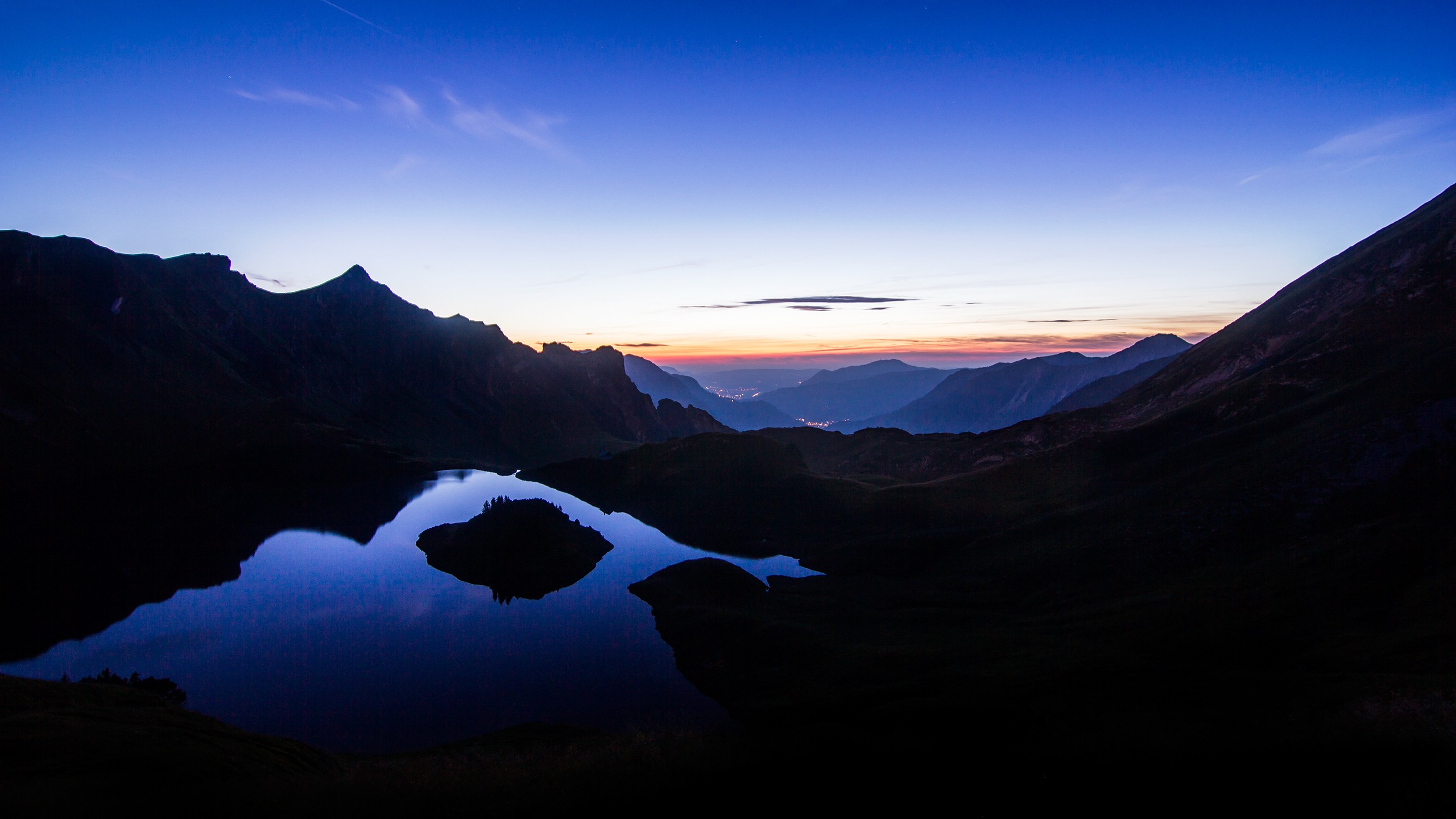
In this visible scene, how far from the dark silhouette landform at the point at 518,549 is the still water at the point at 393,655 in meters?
3.14

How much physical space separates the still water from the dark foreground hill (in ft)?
24.0

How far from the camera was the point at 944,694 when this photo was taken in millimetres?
44656

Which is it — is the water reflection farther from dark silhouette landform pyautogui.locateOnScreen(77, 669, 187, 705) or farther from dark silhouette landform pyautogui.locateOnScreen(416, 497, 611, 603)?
dark silhouette landform pyautogui.locateOnScreen(416, 497, 611, 603)

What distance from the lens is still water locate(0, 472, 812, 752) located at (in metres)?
53.1

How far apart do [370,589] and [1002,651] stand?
8304 cm

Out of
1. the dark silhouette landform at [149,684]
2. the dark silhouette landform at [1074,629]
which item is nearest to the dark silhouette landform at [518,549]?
the dark silhouette landform at [1074,629]

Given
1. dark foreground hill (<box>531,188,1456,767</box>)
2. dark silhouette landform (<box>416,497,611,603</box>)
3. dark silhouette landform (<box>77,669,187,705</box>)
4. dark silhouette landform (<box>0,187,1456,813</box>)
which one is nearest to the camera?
dark silhouette landform (<box>0,187,1456,813</box>)

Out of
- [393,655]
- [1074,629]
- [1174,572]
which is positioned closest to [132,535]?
[393,655]

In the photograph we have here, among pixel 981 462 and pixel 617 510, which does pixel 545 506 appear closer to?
pixel 617 510

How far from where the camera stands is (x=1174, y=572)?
68750mm

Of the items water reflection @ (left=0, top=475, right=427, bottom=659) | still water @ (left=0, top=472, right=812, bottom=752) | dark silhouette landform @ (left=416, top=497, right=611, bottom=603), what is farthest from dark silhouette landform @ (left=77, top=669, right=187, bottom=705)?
dark silhouette landform @ (left=416, top=497, right=611, bottom=603)

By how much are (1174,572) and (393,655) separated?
82789 millimetres

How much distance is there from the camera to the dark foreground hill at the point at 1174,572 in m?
37.0

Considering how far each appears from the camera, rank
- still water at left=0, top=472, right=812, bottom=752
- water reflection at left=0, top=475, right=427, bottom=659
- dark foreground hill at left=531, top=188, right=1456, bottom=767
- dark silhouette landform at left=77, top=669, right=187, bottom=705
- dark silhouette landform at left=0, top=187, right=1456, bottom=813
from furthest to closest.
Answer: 1. water reflection at left=0, top=475, right=427, bottom=659
2. dark silhouette landform at left=77, top=669, right=187, bottom=705
3. still water at left=0, top=472, right=812, bottom=752
4. dark foreground hill at left=531, top=188, right=1456, bottom=767
5. dark silhouette landform at left=0, top=187, right=1456, bottom=813
